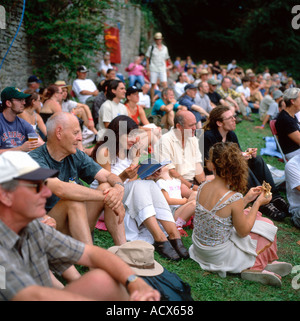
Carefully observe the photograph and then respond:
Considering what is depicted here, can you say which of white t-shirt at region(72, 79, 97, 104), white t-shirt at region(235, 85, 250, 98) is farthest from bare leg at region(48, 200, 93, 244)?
white t-shirt at region(235, 85, 250, 98)

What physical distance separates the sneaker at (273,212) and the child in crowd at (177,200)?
1.25 metres

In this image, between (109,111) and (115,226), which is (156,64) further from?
(115,226)

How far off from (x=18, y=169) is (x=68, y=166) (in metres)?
1.69

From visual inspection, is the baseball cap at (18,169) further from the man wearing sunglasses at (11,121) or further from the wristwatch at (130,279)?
the man wearing sunglasses at (11,121)

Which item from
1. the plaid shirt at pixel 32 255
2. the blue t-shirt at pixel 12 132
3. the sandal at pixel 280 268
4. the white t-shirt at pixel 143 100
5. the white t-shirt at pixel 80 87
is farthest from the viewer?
the white t-shirt at pixel 143 100

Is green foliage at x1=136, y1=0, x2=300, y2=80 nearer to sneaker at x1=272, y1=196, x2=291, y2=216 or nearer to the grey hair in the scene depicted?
sneaker at x1=272, y1=196, x2=291, y2=216

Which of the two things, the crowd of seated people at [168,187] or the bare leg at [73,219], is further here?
the crowd of seated people at [168,187]

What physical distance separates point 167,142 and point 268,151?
367cm

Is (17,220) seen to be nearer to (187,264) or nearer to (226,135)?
(187,264)

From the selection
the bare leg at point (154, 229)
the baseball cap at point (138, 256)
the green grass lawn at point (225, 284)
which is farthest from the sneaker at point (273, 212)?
the baseball cap at point (138, 256)

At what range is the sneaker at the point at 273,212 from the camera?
5070 mm

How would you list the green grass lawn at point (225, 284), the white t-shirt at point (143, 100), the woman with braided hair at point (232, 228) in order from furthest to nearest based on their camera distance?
Answer: the white t-shirt at point (143, 100)
the woman with braided hair at point (232, 228)
the green grass lawn at point (225, 284)

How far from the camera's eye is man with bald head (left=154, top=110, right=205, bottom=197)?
5.16 m

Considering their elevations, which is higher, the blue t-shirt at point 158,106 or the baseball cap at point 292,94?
the baseball cap at point 292,94
